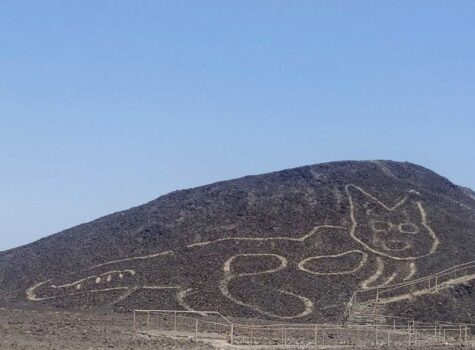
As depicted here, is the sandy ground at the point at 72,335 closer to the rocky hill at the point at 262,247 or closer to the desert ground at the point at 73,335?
the desert ground at the point at 73,335

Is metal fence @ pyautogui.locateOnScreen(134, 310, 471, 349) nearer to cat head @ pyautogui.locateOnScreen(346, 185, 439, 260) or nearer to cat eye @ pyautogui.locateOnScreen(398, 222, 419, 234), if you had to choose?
cat head @ pyautogui.locateOnScreen(346, 185, 439, 260)

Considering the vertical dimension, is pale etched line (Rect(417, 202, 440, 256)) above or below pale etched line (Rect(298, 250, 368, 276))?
above

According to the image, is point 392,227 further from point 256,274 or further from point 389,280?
point 256,274

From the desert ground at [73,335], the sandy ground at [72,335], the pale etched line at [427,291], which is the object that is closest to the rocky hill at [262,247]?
the pale etched line at [427,291]

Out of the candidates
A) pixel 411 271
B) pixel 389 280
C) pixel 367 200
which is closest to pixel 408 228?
pixel 367 200

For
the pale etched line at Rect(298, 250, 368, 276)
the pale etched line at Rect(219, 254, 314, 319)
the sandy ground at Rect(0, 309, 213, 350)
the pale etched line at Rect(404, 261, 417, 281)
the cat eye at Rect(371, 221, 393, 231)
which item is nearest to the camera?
the sandy ground at Rect(0, 309, 213, 350)

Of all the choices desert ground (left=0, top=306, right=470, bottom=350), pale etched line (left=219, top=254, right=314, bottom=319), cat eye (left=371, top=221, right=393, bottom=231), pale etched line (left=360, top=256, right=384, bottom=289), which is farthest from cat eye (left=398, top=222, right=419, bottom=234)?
desert ground (left=0, top=306, right=470, bottom=350)

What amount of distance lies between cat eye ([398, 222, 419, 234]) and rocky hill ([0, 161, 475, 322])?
8cm

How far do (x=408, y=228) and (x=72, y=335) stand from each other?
40.2 m

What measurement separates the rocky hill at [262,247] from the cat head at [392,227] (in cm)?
11

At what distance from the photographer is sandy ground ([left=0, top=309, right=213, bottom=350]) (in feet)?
108

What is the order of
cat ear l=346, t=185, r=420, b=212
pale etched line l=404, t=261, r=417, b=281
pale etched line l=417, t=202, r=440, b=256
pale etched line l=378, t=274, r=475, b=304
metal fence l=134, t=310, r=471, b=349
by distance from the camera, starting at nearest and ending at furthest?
metal fence l=134, t=310, r=471, b=349
pale etched line l=378, t=274, r=475, b=304
pale etched line l=404, t=261, r=417, b=281
pale etched line l=417, t=202, r=440, b=256
cat ear l=346, t=185, r=420, b=212

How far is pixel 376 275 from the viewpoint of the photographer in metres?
63.8

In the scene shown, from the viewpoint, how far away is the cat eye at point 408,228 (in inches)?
2793
